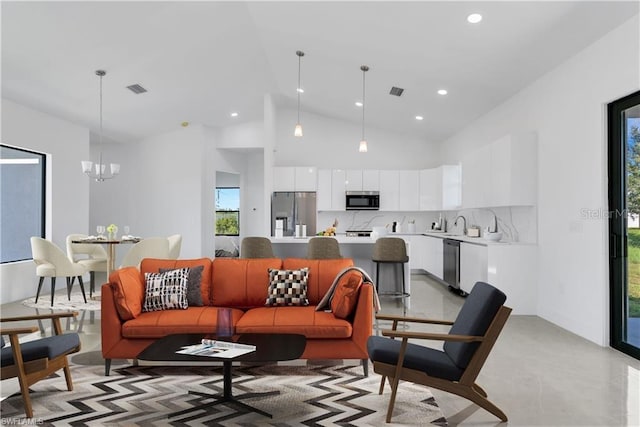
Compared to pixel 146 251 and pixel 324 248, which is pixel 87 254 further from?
pixel 324 248

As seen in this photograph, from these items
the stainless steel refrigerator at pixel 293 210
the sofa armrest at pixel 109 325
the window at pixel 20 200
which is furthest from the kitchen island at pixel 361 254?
the window at pixel 20 200

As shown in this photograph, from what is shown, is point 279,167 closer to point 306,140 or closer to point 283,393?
point 306,140

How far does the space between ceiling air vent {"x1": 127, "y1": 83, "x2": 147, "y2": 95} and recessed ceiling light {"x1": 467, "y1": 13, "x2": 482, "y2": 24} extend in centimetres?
499

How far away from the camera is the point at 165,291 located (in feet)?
13.1

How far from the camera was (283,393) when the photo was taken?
3.21 meters

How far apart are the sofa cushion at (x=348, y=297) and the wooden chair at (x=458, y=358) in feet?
2.44

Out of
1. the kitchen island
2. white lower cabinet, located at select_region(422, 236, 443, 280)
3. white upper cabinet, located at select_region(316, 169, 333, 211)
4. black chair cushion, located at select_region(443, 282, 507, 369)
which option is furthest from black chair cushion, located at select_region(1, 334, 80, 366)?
white upper cabinet, located at select_region(316, 169, 333, 211)

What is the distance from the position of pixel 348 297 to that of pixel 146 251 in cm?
411

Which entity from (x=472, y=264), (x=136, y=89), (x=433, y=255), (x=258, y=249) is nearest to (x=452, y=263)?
(x=472, y=264)

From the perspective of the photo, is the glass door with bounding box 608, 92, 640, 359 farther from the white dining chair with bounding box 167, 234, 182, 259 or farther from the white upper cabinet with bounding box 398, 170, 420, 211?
the white dining chair with bounding box 167, 234, 182, 259

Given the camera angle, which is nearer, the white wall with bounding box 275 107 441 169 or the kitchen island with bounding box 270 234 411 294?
the kitchen island with bounding box 270 234 411 294

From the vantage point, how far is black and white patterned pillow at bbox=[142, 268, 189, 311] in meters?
3.94

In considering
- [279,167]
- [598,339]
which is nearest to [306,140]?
[279,167]

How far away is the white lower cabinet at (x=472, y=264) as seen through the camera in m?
6.10
